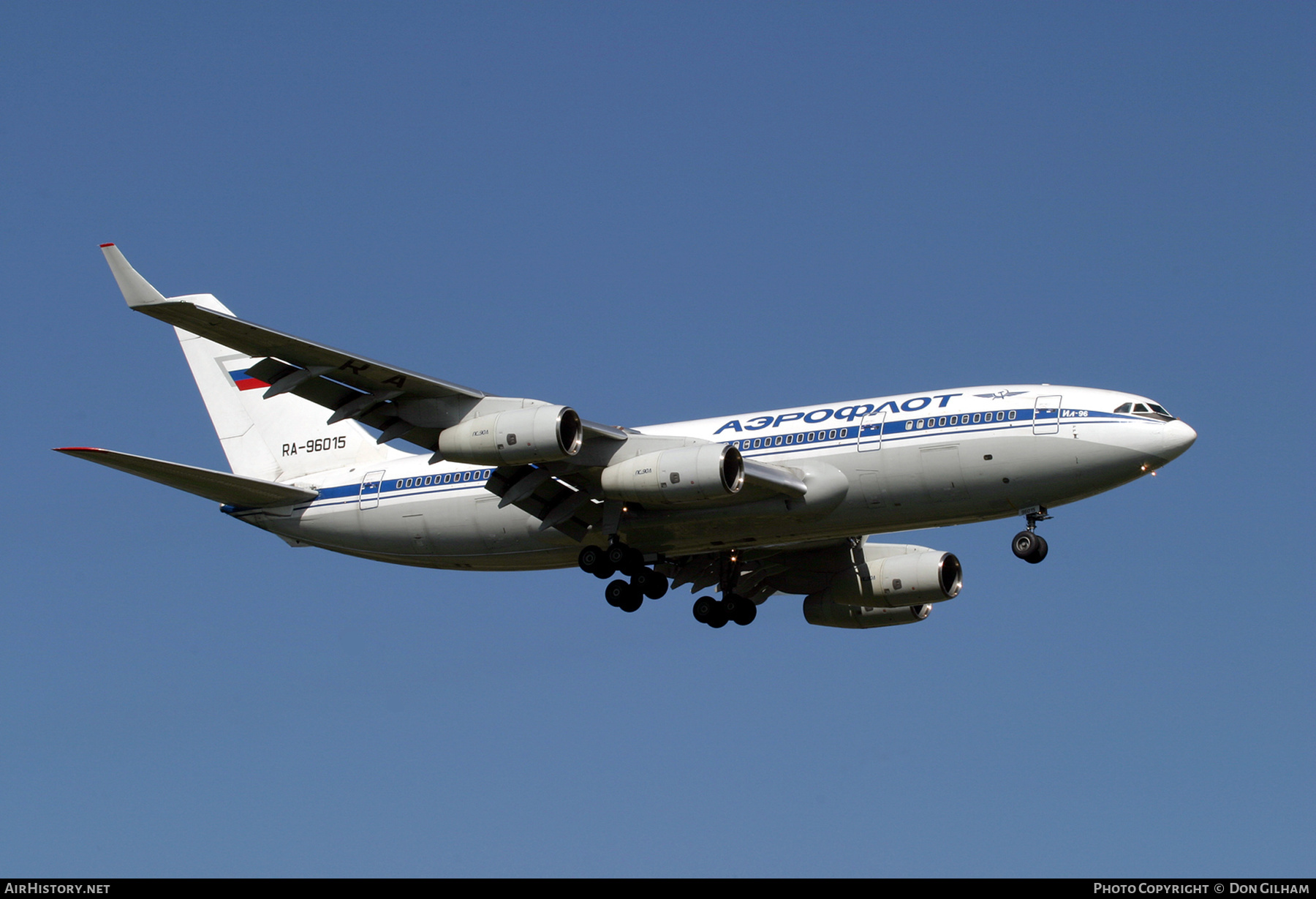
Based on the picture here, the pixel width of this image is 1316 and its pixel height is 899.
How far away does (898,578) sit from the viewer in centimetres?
3997

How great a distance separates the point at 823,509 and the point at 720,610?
264 inches

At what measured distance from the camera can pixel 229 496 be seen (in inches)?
1580

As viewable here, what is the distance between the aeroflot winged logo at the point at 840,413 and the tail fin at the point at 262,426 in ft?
34.7

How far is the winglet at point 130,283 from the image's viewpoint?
30.6 metres

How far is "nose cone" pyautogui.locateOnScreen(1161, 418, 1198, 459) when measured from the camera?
1309 inches

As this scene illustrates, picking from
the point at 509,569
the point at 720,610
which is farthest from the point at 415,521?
the point at 720,610

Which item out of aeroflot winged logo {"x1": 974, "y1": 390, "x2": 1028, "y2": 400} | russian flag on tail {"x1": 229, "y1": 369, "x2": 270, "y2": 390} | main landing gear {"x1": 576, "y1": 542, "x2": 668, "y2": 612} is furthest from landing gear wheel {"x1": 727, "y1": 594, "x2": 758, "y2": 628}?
russian flag on tail {"x1": 229, "y1": 369, "x2": 270, "y2": 390}

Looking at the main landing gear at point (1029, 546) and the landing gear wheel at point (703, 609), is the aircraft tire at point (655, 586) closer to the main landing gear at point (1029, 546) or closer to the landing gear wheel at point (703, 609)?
the landing gear wheel at point (703, 609)

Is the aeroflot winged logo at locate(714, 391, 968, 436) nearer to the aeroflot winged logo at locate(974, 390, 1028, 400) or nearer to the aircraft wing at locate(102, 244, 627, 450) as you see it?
the aeroflot winged logo at locate(974, 390, 1028, 400)

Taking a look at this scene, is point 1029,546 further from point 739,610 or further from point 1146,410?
point 739,610

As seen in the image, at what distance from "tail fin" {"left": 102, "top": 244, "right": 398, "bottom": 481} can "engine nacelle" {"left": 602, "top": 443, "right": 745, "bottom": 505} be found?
9501 millimetres

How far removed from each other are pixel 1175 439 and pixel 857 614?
11.4 meters

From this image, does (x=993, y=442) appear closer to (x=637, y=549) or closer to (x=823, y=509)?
(x=823, y=509)
